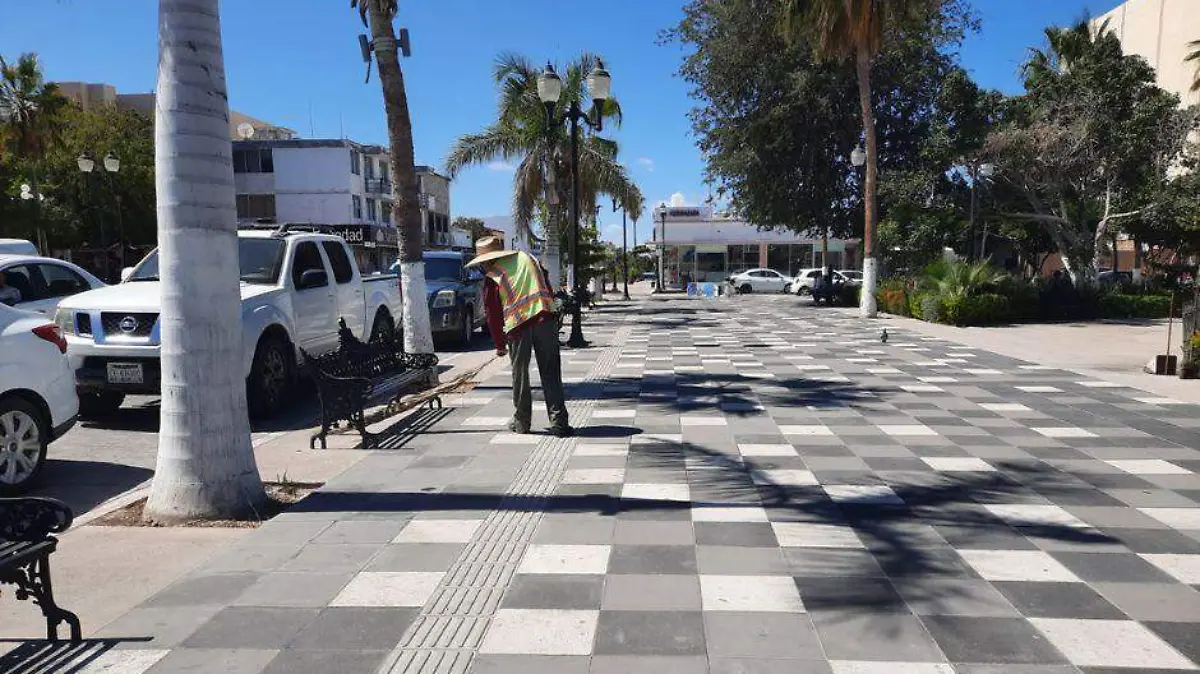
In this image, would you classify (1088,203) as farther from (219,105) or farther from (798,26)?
(219,105)

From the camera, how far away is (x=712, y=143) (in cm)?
2819

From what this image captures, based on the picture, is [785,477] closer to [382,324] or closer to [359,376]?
[359,376]

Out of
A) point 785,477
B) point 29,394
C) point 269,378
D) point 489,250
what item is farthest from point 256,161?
point 785,477

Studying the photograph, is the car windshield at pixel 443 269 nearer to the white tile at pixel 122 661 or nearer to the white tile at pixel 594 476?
the white tile at pixel 594 476

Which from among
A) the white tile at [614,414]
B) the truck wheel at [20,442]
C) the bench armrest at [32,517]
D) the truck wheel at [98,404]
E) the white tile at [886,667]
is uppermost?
the bench armrest at [32,517]

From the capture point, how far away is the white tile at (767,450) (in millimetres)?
6133

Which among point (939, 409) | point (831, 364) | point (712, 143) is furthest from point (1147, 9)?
point (939, 409)

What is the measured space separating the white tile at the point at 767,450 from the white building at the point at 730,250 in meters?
46.0

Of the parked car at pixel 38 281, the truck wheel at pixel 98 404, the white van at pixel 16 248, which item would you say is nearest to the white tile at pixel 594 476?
the truck wheel at pixel 98 404

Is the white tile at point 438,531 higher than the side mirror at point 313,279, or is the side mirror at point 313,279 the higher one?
the side mirror at point 313,279

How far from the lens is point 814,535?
4.33 metres

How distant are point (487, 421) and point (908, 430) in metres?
3.99

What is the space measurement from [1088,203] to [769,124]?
33.9 ft

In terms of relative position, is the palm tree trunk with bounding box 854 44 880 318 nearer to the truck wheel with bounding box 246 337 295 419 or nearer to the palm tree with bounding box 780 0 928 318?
the palm tree with bounding box 780 0 928 318
